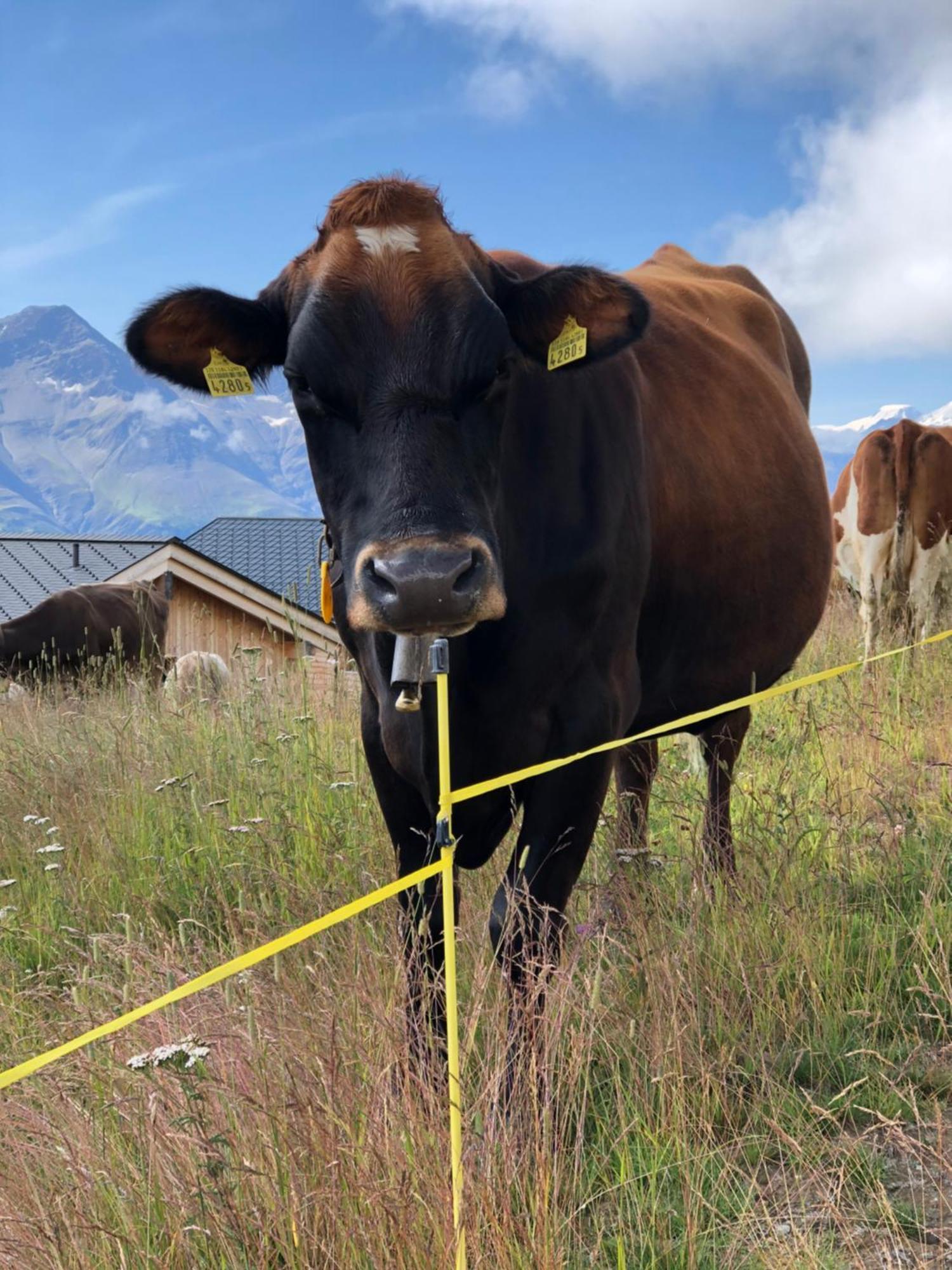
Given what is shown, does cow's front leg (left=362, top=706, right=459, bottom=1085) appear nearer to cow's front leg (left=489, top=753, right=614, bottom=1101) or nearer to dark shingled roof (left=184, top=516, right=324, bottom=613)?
cow's front leg (left=489, top=753, right=614, bottom=1101)

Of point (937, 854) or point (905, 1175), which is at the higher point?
point (937, 854)

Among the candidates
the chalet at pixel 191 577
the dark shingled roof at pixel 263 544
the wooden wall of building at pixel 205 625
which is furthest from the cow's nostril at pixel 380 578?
the dark shingled roof at pixel 263 544

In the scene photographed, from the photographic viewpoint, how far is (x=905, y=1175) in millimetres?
2773

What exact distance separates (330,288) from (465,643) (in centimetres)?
91

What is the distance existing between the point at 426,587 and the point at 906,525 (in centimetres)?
920

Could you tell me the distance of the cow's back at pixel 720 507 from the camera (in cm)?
407

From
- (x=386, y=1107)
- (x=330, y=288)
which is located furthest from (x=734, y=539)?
(x=386, y=1107)

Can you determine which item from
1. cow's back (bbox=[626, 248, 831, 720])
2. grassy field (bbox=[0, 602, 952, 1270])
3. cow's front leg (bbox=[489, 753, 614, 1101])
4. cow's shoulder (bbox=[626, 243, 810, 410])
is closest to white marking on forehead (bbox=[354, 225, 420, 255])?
cow's back (bbox=[626, 248, 831, 720])

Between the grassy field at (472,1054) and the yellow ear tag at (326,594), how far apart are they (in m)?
0.85

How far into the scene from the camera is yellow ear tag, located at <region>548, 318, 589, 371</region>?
3270 mm

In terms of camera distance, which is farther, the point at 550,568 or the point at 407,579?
the point at 550,568

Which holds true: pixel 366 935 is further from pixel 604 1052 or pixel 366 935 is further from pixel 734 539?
pixel 734 539

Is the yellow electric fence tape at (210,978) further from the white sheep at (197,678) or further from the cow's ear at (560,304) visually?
the white sheep at (197,678)

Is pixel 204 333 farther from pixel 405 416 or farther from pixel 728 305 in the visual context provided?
pixel 728 305
